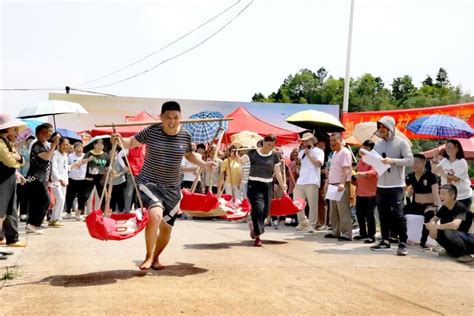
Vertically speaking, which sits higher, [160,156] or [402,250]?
[160,156]

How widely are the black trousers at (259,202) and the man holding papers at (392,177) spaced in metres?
1.73

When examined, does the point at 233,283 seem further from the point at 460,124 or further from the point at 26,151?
the point at 26,151

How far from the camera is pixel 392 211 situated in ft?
29.8

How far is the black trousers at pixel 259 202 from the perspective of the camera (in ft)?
30.7

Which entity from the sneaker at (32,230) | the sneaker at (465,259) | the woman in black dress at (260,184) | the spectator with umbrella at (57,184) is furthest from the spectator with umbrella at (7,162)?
the sneaker at (465,259)

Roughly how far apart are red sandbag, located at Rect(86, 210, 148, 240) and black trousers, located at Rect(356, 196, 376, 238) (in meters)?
4.93

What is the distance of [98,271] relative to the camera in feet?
22.1

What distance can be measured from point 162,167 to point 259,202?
3.02 m

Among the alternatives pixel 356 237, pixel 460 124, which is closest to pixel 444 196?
pixel 356 237

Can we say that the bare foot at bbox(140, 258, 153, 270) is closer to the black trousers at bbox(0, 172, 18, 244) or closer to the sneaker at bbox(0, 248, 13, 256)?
the sneaker at bbox(0, 248, 13, 256)

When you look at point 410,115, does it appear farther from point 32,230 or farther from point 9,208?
→ point 9,208

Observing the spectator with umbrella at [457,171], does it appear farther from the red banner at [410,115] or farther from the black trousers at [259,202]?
the red banner at [410,115]

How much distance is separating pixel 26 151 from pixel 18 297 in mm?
8800

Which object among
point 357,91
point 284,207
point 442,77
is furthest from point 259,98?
point 284,207
